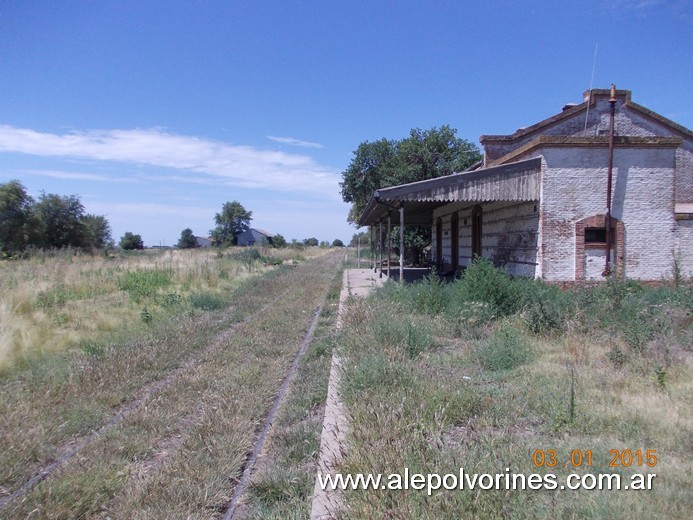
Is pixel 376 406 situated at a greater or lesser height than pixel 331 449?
greater

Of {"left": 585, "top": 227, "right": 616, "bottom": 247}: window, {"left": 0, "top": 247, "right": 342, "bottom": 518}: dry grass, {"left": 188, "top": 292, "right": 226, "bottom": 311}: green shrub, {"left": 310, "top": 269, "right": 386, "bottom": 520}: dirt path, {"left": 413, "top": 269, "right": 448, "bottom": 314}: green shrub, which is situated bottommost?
{"left": 0, "top": 247, "right": 342, "bottom": 518}: dry grass

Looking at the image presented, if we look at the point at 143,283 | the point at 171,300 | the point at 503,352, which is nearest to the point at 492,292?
the point at 503,352

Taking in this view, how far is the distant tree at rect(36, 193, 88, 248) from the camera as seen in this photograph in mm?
40688

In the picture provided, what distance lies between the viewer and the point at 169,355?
25.3ft

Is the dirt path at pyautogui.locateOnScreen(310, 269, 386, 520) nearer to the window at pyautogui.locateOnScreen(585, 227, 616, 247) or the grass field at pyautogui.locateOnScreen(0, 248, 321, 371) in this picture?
the grass field at pyautogui.locateOnScreen(0, 248, 321, 371)

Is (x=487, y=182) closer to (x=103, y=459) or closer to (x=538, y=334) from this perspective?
(x=538, y=334)

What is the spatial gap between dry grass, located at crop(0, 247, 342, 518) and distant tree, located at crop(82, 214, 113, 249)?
127 feet

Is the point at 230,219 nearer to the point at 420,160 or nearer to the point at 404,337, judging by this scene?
the point at 420,160

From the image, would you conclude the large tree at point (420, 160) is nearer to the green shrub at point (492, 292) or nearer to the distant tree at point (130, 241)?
the green shrub at point (492, 292)

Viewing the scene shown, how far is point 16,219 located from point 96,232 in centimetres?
1355

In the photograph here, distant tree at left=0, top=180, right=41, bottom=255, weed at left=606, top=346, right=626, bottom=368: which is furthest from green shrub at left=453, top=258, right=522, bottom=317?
distant tree at left=0, top=180, right=41, bottom=255

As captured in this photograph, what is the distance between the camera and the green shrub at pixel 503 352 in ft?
21.0

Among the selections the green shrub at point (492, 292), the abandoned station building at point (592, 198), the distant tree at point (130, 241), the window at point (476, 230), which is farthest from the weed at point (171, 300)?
the distant tree at point (130, 241)

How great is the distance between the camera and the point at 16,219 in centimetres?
3794
